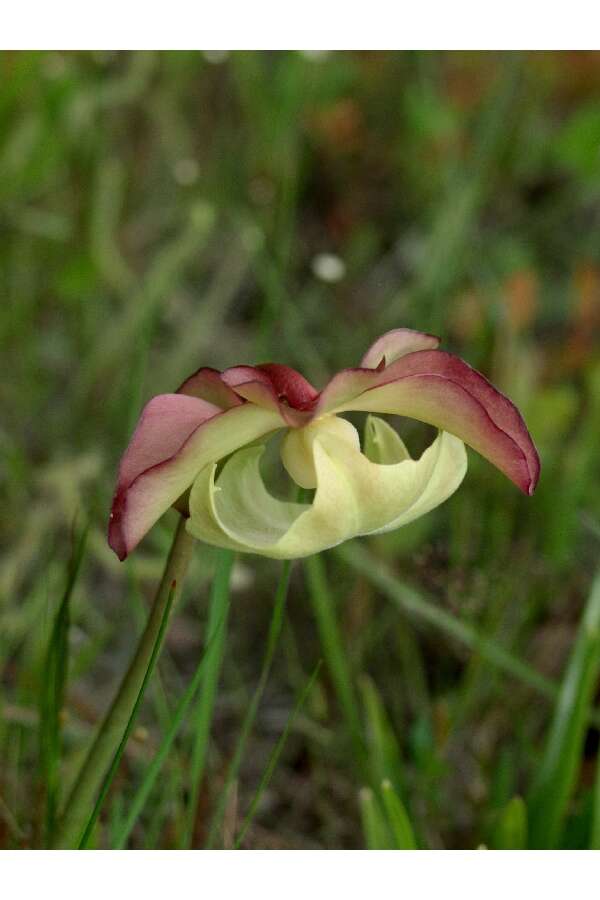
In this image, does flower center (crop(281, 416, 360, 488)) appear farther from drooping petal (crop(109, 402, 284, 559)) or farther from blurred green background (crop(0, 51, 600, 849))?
blurred green background (crop(0, 51, 600, 849))

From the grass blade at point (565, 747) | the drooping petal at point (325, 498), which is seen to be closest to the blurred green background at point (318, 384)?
the grass blade at point (565, 747)

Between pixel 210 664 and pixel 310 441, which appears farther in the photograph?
pixel 210 664

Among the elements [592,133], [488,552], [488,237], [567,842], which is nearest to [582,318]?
[592,133]

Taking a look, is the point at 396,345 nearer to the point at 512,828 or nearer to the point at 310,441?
the point at 310,441

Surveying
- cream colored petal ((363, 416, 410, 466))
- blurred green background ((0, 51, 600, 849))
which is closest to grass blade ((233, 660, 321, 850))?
blurred green background ((0, 51, 600, 849))

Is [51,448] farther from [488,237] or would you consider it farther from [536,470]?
[536,470]

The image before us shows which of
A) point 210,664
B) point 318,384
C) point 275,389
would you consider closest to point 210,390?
point 275,389
